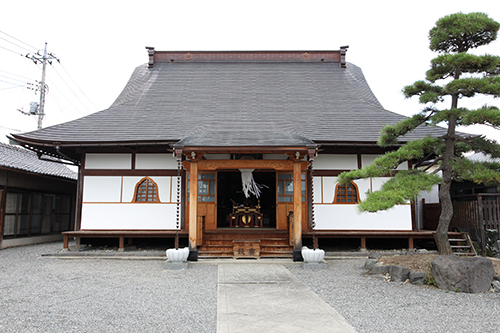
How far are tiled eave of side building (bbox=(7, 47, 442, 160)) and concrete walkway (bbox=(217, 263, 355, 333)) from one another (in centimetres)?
307

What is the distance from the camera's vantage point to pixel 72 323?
404 centimetres

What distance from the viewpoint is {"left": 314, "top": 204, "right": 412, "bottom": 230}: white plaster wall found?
32.6ft

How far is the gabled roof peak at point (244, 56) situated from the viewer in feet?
47.6

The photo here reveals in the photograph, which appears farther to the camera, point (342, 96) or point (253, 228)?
point (342, 96)

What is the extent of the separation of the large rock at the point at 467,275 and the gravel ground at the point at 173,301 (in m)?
0.15

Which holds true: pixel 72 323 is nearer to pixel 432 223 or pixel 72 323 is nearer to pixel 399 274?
pixel 399 274

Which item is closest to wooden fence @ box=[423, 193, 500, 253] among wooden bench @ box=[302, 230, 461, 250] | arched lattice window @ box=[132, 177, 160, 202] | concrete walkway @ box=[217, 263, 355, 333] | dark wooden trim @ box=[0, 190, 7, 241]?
wooden bench @ box=[302, 230, 461, 250]

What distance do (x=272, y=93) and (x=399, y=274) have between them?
27.3 feet

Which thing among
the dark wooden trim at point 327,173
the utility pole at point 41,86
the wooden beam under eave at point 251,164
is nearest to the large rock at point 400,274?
the wooden beam under eave at point 251,164

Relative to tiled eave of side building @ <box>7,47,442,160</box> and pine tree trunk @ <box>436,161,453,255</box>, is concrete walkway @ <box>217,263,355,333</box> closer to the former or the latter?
pine tree trunk @ <box>436,161,453,255</box>

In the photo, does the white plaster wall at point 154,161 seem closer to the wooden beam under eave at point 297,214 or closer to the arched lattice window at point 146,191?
the arched lattice window at point 146,191

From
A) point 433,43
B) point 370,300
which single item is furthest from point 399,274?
point 433,43

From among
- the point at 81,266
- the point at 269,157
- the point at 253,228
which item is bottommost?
the point at 81,266

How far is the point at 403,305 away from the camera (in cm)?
477
